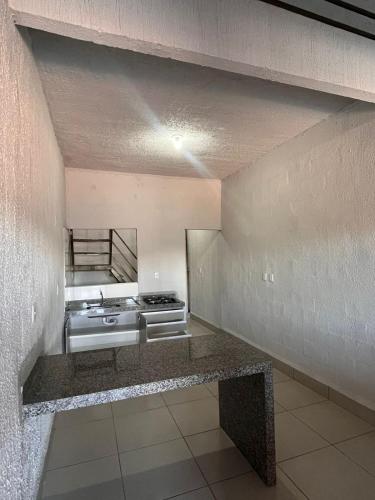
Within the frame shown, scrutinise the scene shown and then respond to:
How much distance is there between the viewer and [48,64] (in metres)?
1.56

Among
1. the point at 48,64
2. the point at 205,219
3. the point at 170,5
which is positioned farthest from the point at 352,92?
the point at 205,219

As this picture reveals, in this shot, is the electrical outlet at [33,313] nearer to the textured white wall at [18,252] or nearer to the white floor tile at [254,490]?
the textured white wall at [18,252]

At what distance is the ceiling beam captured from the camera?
3.43ft

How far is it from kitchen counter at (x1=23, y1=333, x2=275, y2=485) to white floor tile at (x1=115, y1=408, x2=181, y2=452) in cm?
47

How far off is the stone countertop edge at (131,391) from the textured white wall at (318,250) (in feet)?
3.49

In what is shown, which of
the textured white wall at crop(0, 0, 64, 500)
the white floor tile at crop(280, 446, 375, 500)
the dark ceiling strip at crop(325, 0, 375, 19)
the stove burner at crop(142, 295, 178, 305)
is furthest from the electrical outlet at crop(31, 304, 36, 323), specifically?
the stove burner at crop(142, 295, 178, 305)

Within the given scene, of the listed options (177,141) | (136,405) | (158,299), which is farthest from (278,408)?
(177,141)

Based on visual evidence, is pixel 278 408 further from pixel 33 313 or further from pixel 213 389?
pixel 33 313

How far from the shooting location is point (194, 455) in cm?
184

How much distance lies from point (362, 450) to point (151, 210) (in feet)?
10.8

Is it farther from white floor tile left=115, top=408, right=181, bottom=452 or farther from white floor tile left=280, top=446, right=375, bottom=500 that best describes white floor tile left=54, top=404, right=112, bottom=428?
white floor tile left=280, top=446, right=375, bottom=500

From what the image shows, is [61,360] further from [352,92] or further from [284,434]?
[352,92]

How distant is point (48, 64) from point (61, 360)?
5.67 ft

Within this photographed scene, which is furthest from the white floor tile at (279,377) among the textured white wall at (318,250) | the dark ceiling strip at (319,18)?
the dark ceiling strip at (319,18)
